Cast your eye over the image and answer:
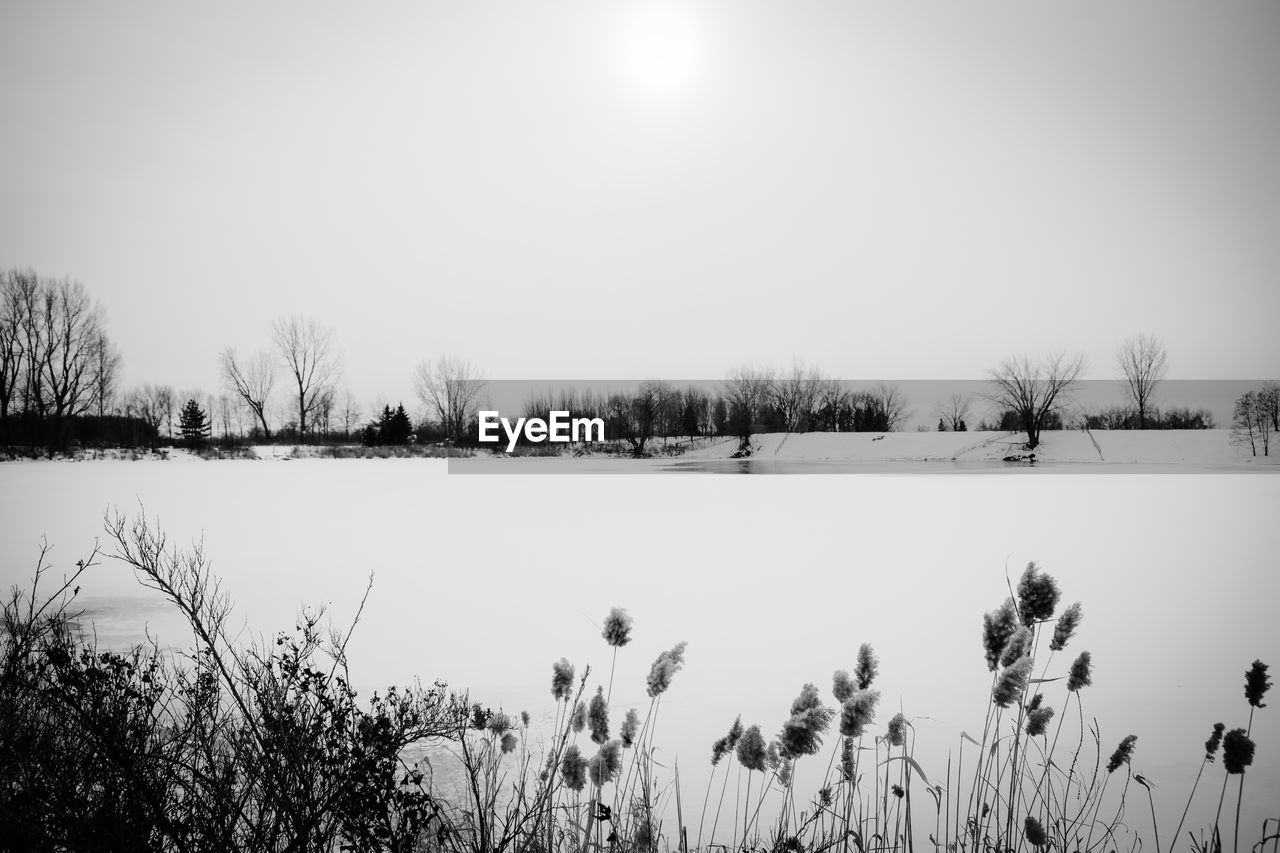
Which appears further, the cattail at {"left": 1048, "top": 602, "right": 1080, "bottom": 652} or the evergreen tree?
the evergreen tree

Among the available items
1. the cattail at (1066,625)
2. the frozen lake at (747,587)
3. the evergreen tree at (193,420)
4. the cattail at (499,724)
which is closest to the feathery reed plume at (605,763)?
the cattail at (499,724)

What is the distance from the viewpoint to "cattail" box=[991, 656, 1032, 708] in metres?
2.21

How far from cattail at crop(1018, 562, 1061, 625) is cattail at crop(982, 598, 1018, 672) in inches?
1.5

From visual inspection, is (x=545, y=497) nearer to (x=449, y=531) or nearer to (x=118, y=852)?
(x=449, y=531)

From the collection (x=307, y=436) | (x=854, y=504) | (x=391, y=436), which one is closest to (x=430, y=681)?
(x=854, y=504)

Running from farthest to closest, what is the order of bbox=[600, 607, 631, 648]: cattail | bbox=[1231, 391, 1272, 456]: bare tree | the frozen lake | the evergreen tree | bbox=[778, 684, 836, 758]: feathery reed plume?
the evergreen tree, bbox=[1231, 391, 1272, 456]: bare tree, the frozen lake, bbox=[600, 607, 631, 648]: cattail, bbox=[778, 684, 836, 758]: feathery reed plume

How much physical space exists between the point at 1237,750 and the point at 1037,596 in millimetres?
713

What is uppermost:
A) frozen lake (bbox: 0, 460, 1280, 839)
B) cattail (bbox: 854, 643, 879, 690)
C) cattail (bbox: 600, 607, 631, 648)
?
cattail (bbox: 600, 607, 631, 648)

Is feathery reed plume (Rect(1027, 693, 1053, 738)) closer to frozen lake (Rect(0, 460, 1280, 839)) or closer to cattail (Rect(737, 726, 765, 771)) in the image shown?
cattail (Rect(737, 726, 765, 771))

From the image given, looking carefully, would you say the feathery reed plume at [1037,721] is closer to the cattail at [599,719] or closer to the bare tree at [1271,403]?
the cattail at [599,719]

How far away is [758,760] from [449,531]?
14.1 metres

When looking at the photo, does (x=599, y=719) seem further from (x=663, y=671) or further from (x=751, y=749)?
(x=751, y=749)

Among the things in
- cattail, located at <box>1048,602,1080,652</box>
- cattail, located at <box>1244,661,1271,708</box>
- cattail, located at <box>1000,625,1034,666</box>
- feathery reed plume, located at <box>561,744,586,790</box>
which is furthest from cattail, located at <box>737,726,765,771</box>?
cattail, located at <box>1244,661,1271,708</box>

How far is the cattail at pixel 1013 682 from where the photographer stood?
7.25ft
